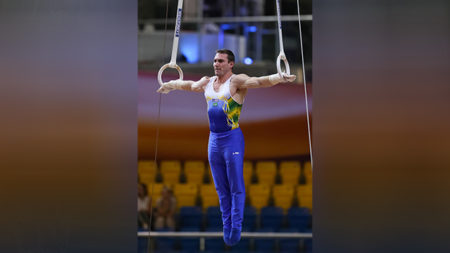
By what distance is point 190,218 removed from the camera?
250 inches

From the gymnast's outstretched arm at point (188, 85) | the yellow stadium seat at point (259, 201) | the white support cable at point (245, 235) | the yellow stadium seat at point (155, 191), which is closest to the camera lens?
the gymnast's outstretched arm at point (188, 85)

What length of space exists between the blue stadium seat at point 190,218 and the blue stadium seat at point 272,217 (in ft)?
2.12

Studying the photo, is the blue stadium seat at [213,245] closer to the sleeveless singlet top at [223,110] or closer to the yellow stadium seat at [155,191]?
the yellow stadium seat at [155,191]

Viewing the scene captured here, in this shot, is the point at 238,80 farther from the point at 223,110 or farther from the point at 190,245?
the point at 190,245

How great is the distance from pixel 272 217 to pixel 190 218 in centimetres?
83

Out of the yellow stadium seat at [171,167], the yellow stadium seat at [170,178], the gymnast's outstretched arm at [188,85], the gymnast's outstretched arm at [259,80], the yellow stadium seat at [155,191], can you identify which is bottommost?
the yellow stadium seat at [155,191]

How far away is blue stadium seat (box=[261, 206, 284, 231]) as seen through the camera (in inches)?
249

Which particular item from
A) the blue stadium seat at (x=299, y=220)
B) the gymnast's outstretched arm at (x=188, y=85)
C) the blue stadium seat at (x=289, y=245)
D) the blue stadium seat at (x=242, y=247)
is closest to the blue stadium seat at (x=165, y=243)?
the blue stadium seat at (x=242, y=247)

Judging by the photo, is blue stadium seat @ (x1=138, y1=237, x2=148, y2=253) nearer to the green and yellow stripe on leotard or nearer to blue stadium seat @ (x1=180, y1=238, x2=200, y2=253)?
blue stadium seat @ (x1=180, y1=238, x2=200, y2=253)

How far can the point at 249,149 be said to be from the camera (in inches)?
254

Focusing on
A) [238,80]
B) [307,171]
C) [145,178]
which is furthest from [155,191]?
[238,80]

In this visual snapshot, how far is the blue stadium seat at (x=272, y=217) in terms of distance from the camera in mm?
6312
